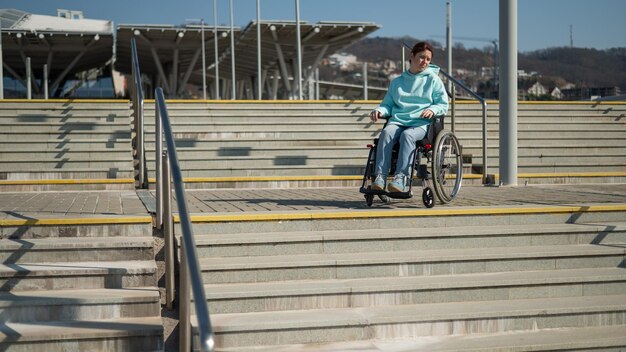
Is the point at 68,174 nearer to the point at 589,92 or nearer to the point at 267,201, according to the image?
the point at 267,201

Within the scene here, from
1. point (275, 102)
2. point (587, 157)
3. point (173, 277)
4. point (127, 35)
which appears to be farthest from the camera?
point (127, 35)

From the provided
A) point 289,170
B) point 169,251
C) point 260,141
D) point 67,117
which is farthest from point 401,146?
point 67,117

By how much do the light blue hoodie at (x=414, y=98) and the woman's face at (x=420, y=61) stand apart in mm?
39

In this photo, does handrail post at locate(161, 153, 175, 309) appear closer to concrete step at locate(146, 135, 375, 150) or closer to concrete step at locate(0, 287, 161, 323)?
concrete step at locate(0, 287, 161, 323)

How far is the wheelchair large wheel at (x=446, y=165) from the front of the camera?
712 cm

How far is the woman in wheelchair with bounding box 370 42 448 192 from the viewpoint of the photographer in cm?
703

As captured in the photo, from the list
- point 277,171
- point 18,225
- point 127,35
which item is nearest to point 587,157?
point 277,171

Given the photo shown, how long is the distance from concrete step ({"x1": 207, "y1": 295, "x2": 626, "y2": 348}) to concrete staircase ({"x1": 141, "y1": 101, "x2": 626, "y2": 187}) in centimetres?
593

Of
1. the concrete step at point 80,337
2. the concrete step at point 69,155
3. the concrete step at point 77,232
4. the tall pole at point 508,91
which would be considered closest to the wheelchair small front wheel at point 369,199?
the concrete step at point 77,232

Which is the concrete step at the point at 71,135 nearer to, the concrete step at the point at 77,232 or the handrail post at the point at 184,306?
the concrete step at the point at 77,232

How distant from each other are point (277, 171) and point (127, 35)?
1436 inches

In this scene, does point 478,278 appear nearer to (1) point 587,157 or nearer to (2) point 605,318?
(2) point 605,318

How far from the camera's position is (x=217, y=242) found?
5.86m

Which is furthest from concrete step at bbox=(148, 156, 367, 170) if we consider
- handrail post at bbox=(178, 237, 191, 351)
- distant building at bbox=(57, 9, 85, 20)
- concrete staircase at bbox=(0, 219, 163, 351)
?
distant building at bbox=(57, 9, 85, 20)
